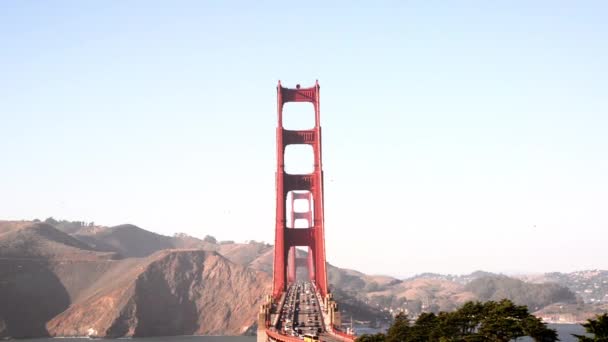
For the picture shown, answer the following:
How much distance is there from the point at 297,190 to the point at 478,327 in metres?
48.6

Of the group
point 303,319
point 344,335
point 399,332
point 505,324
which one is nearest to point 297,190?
point 303,319

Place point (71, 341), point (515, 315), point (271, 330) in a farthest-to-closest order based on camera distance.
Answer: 1. point (71, 341)
2. point (271, 330)
3. point (515, 315)

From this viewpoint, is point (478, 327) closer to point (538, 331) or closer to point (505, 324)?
point (505, 324)

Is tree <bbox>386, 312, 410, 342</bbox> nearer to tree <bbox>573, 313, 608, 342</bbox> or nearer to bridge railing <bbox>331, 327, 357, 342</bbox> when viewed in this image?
bridge railing <bbox>331, 327, 357, 342</bbox>

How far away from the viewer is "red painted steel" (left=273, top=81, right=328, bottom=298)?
314 ft

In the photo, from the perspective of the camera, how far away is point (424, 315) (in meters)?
55.4

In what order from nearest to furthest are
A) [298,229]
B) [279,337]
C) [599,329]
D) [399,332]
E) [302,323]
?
[599,329] → [399,332] → [279,337] → [302,323] → [298,229]

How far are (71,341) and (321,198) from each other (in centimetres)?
12261

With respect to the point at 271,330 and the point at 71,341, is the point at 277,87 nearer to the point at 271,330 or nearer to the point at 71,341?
the point at 271,330

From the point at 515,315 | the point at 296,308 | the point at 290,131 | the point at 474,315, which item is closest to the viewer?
the point at 515,315

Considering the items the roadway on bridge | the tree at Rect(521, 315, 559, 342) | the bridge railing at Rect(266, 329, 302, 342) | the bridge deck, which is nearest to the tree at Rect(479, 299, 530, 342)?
the tree at Rect(521, 315, 559, 342)

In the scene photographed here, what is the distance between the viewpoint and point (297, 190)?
324 ft

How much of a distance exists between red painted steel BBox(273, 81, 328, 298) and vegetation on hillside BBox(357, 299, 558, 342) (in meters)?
37.2

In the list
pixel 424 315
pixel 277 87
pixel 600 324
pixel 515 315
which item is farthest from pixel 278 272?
pixel 600 324
